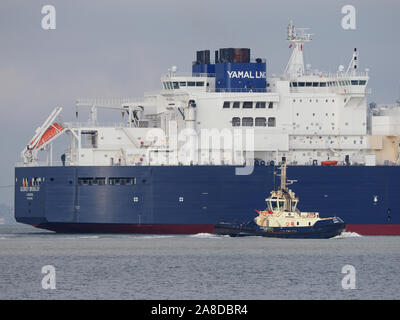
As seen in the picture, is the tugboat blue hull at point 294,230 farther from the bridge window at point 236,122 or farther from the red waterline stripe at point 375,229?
the bridge window at point 236,122

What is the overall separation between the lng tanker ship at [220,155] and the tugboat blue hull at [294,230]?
40.6 inches

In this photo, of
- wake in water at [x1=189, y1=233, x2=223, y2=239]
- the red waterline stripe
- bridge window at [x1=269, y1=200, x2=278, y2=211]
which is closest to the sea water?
wake in water at [x1=189, y1=233, x2=223, y2=239]

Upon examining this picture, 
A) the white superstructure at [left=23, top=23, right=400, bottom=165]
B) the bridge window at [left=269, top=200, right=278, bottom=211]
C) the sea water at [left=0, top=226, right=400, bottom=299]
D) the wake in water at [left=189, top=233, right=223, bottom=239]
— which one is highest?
the white superstructure at [left=23, top=23, right=400, bottom=165]

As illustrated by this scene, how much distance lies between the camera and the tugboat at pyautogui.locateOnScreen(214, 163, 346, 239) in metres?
55.1

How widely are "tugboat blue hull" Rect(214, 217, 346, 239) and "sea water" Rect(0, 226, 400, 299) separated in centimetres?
37

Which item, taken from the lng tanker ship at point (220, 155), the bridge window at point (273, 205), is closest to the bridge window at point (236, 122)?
the lng tanker ship at point (220, 155)

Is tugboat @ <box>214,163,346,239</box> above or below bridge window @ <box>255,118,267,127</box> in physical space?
below

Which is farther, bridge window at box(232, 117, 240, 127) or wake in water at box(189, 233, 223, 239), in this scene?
bridge window at box(232, 117, 240, 127)

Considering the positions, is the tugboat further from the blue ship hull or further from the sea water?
the blue ship hull

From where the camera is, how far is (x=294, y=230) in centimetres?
5528

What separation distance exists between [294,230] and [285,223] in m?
0.53

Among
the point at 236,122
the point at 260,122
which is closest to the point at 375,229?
the point at 260,122

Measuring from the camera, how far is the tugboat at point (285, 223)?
2168 inches

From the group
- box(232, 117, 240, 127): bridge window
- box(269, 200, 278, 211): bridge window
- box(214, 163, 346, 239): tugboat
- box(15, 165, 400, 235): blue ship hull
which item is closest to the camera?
box(214, 163, 346, 239): tugboat
